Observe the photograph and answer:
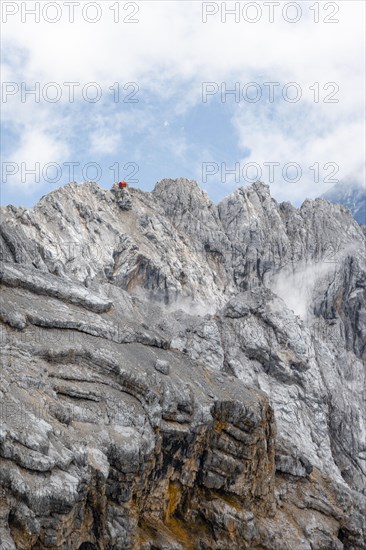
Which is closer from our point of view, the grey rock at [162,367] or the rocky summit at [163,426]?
the rocky summit at [163,426]

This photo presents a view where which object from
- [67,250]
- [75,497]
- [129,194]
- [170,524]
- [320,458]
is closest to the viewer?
[75,497]

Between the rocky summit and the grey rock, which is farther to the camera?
the grey rock

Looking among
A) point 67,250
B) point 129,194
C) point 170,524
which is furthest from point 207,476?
point 129,194

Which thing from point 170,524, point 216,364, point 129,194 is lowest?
point 170,524

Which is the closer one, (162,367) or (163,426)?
(163,426)

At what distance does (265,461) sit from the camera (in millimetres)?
42562

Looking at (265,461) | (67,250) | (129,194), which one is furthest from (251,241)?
(265,461)

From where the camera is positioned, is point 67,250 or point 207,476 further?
point 67,250

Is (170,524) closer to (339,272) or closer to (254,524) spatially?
(254,524)

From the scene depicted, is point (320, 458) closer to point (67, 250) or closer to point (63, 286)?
point (63, 286)

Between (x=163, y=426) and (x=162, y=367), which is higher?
(x=162, y=367)

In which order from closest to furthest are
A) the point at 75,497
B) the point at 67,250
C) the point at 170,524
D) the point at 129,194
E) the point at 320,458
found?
the point at 75,497, the point at 170,524, the point at 320,458, the point at 67,250, the point at 129,194

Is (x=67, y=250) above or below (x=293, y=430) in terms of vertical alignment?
above

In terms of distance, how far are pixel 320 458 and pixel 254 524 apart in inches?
1227
